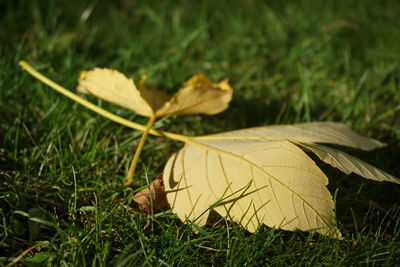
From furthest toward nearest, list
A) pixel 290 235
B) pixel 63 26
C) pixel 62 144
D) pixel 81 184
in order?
pixel 63 26 → pixel 62 144 → pixel 81 184 → pixel 290 235

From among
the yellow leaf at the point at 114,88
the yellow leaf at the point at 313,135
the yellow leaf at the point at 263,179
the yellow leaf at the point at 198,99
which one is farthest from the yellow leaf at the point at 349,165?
the yellow leaf at the point at 114,88

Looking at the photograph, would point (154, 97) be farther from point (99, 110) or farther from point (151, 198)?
point (151, 198)

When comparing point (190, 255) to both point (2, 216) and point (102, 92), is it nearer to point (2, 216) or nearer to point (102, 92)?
point (2, 216)

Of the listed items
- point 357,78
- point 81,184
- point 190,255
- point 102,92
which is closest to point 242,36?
point 357,78

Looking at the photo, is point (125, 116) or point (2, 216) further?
point (125, 116)

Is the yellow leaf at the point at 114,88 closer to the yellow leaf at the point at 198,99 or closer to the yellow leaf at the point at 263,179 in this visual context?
the yellow leaf at the point at 198,99

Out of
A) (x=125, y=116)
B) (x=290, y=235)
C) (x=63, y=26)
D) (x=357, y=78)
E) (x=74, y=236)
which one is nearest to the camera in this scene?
(x=74, y=236)

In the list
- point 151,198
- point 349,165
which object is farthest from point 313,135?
point 151,198
